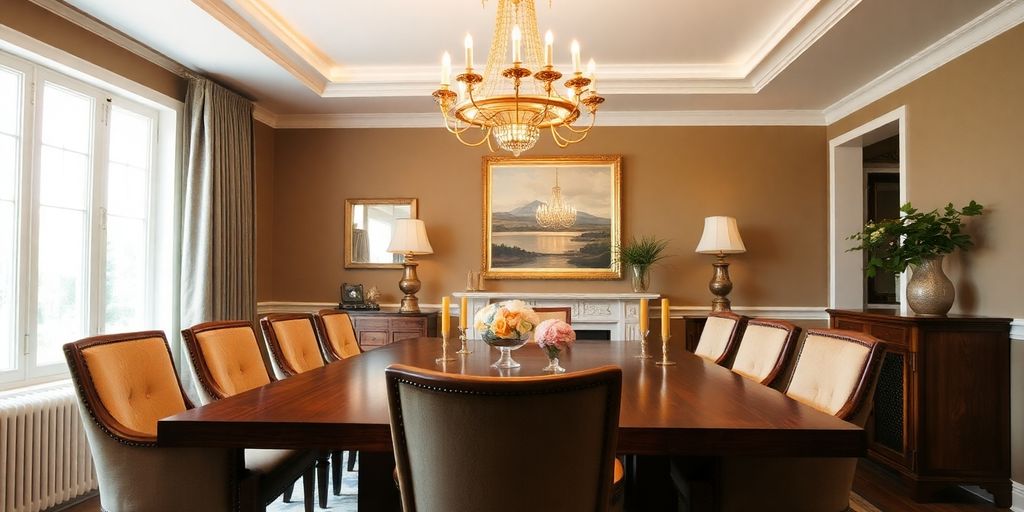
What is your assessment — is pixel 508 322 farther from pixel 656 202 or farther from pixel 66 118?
pixel 656 202

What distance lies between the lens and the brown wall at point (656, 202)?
5.07 metres

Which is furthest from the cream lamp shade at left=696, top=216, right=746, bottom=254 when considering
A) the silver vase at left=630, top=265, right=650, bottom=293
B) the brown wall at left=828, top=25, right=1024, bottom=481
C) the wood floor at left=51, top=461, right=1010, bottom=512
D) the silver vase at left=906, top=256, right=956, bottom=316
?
the wood floor at left=51, top=461, right=1010, bottom=512

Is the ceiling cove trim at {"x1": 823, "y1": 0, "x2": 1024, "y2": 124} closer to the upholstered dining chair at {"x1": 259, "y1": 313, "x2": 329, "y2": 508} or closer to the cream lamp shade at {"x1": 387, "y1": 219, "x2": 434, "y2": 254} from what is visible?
the cream lamp shade at {"x1": 387, "y1": 219, "x2": 434, "y2": 254}

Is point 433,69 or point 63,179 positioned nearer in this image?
point 63,179

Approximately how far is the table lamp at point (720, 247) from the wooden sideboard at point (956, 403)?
149cm

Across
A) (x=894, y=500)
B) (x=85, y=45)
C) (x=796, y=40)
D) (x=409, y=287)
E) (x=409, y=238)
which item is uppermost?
(x=796, y=40)

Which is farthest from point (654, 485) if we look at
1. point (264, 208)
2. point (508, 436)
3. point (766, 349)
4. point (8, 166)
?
point (264, 208)

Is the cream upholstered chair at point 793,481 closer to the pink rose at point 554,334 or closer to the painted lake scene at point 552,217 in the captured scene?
the pink rose at point 554,334

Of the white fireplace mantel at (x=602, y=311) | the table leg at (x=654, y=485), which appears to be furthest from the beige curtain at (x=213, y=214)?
the table leg at (x=654, y=485)

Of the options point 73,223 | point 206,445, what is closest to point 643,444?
point 206,445

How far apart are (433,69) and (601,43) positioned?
4.32 feet

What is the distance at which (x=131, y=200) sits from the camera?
3783mm

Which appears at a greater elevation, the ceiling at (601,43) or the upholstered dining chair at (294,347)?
the ceiling at (601,43)

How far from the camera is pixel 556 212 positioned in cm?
512
